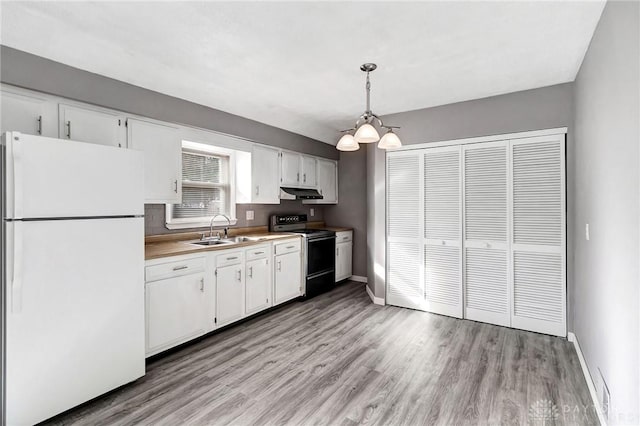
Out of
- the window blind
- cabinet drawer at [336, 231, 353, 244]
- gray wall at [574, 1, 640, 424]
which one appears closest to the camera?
gray wall at [574, 1, 640, 424]

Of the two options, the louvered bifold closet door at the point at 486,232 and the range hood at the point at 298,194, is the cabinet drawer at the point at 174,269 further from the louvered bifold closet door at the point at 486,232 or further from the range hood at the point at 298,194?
the louvered bifold closet door at the point at 486,232

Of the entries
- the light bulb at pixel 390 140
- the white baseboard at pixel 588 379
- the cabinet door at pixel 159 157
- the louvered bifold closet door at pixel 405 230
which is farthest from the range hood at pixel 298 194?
the white baseboard at pixel 588 379

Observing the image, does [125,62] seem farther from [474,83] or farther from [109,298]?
[474,83]

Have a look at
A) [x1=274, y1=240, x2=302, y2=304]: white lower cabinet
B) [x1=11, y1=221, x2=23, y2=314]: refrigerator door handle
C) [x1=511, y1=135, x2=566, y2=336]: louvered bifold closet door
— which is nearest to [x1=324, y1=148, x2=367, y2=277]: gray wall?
[x1=274, y1=240, x2=302, y2=304]: white lower cabinet

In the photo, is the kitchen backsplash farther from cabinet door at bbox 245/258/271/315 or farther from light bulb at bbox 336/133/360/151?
light bulb at bbox 336/133/360/151

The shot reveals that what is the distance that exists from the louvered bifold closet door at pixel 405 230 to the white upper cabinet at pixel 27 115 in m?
3.39

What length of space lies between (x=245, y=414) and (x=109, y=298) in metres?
1.20

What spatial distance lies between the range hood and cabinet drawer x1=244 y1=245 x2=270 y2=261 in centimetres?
100

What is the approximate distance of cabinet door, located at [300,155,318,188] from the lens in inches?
194

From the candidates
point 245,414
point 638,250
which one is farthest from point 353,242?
point 638,250

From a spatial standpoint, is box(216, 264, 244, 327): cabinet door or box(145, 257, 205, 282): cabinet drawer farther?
box(216, 264, 244, 327): cabinet door

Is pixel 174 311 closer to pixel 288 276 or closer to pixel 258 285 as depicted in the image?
pixel 258 285

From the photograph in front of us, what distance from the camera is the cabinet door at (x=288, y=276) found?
4.04m

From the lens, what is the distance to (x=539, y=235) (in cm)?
328
